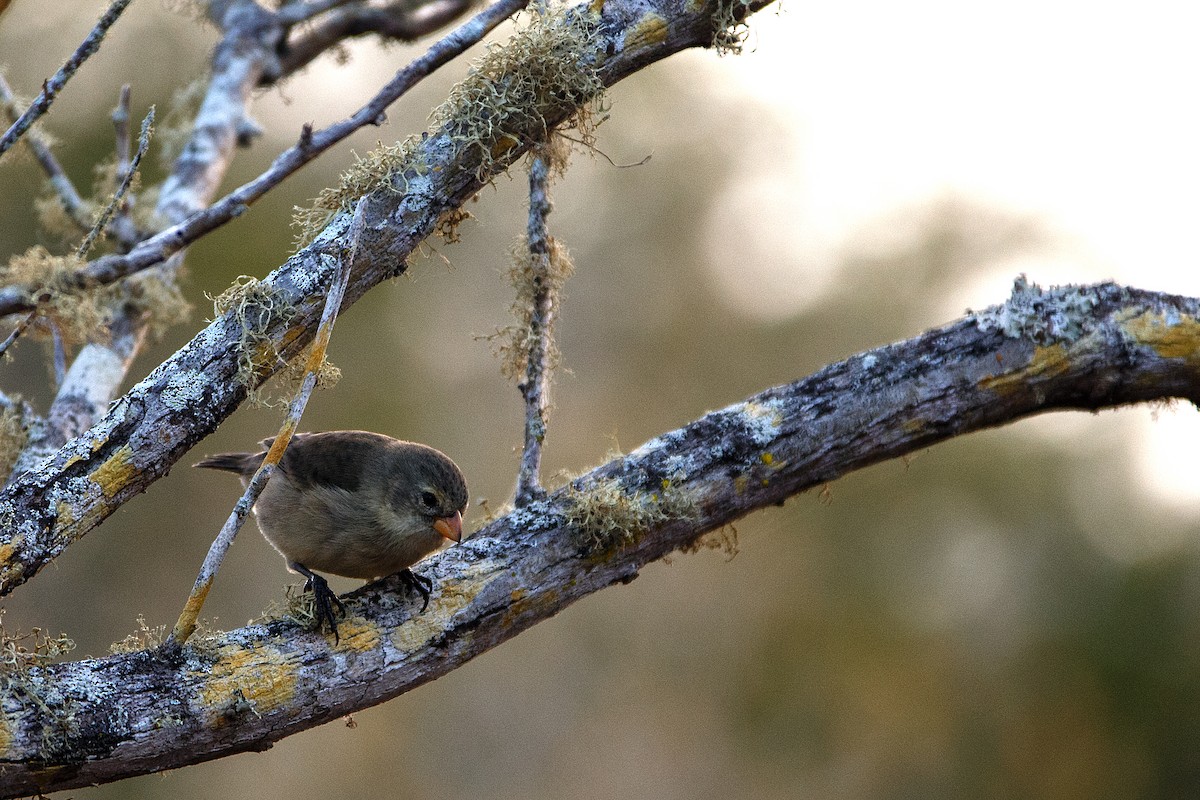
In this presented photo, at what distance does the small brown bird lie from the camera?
3531 mm

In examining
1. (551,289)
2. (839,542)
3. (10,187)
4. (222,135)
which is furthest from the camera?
(839,542)

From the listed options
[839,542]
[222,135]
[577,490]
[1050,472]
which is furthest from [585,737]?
[577,490]

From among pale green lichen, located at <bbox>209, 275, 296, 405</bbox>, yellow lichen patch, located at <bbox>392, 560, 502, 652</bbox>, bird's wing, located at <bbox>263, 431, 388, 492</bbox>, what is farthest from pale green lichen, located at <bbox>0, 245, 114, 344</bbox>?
yellow lichen patch, located at <bbox>392, 560, 502, 652</bbox>

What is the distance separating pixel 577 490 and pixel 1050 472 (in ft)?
24.2

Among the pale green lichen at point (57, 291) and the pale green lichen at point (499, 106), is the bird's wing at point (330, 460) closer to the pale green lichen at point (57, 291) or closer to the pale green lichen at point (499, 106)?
the pale green lichen at point (57, 291)

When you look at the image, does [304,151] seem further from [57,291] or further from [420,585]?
[420,585]

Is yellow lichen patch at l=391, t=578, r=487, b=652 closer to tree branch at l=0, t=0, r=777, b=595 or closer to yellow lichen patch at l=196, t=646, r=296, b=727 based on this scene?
yellow lichen patch at l=196, t=646, r=296, b=727

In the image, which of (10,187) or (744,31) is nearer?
(744,31)

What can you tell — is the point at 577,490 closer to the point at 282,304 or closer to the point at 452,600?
the point at 452,600

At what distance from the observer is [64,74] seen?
9.63 feet

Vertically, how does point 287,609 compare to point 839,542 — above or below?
below

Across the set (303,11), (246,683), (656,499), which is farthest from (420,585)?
(303,11)

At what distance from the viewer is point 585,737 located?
9336 mm

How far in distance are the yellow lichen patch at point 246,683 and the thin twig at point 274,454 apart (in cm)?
12
